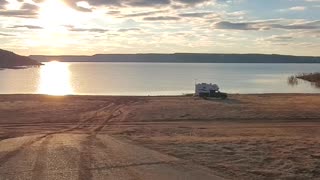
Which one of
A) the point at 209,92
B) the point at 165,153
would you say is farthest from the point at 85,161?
the point at 209,92

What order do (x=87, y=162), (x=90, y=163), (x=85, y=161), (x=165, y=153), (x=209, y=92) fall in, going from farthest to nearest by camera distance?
(x=209, y=92)
(x=165, y=153)
(x=85, y=161)
(x=87, y=162)
(x=90, y=163)

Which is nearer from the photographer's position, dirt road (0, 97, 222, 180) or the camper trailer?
dirt road (0, 97, 222, 180)

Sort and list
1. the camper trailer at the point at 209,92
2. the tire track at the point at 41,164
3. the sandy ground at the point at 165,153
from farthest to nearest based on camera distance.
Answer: the camper trailer at the point at 209,92 → the sandy ground at the point at 165,153 → the tire track at the point at 41,164

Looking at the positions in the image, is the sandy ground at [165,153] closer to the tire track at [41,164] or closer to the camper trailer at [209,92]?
the tire track at [41,164]

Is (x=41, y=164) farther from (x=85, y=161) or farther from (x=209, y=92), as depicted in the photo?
(x=209, y=92)

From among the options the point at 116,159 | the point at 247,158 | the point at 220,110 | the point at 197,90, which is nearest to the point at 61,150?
the point at 116,159

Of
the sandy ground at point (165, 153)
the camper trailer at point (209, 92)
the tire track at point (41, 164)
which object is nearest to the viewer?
the tire track at point (41, 164)

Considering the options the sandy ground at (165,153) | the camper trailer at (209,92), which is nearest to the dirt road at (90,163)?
the sandy ground at (165,153)

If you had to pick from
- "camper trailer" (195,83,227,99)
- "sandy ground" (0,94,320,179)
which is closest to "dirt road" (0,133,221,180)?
"sandy ground" (0,94,320,179)

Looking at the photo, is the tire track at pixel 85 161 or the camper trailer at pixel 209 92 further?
the camper trailer at pixel 209 92

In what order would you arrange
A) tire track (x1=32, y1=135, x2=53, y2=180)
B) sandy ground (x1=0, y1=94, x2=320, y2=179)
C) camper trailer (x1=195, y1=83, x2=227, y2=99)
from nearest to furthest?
tire track (x1=32, y1=135, x2=53, y2=180) → sandy ground (x1=0, y1=94, x2=320, y2=179) → camper trailer (x1=195, y1=83, x2=227, y2=99)

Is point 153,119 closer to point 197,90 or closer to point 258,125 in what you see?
point 258,125

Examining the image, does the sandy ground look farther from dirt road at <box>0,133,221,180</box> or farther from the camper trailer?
the camper trailer

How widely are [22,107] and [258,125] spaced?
64.3 ft
